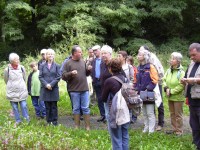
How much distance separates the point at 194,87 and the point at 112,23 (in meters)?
17.7

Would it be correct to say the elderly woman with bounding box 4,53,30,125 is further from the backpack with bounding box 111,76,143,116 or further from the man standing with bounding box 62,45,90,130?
the backpack with bounding box 111,76,143,116

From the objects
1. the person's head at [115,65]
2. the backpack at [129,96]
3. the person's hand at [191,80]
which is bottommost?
the backpack at [129,96]

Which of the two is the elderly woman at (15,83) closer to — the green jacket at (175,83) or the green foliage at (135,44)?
the green jacket at (175,83)

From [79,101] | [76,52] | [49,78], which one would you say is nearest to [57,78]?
[49,78]

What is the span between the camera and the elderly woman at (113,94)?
5641 millimetres

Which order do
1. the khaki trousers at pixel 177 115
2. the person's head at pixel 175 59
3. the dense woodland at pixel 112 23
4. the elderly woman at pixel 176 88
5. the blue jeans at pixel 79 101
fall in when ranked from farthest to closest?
the dense woodland at pixel 112 23 < the blue jeans at pixel 79 101 < the khaki trousers at pixel 177 115 < the elderly woman at pixel 176 88 < the person's head at pixel 175 59

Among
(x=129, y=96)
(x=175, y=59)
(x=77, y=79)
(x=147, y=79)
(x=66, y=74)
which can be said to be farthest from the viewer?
(x=77, y=79)

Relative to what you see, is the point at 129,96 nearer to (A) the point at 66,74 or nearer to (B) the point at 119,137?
(B) the point at 119,137

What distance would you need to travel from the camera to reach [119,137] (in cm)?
575

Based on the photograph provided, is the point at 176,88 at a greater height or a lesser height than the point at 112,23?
lesser

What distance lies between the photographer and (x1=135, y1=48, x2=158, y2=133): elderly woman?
7188mm

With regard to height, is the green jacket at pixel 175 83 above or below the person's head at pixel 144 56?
below

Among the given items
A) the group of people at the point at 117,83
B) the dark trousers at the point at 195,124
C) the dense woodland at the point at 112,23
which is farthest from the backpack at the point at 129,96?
the dense woodland at the point at 112,23

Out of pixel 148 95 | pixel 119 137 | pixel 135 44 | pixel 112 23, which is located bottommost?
pixel 119 137
